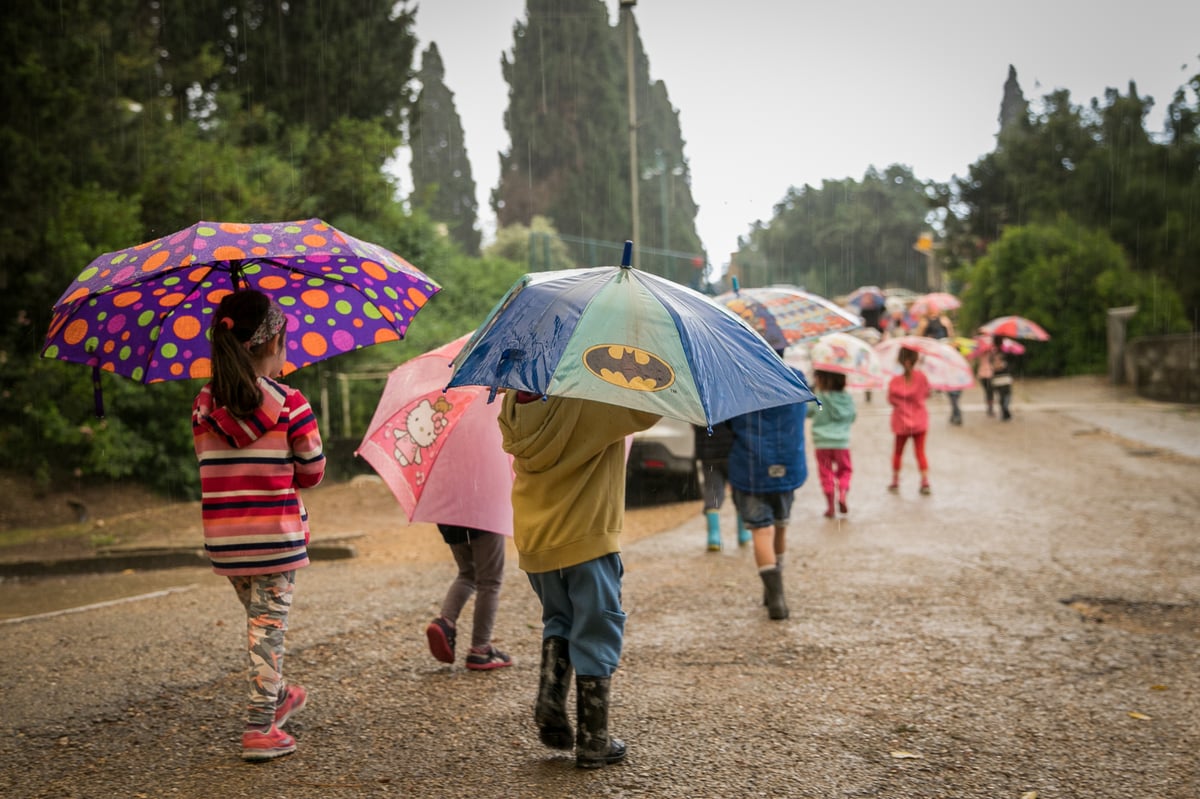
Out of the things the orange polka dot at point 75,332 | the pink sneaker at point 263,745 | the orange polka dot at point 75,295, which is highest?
the orange polka dot at point 75,295

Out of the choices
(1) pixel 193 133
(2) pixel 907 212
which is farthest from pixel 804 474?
(2) pixel 907 212

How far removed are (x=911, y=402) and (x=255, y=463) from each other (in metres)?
8.87

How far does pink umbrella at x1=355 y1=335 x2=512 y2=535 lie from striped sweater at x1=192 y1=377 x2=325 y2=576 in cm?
83

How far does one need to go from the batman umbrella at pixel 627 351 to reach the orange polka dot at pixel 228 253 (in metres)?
0.85

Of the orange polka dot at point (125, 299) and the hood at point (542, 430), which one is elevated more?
the orange polka dot at point (125, 299)

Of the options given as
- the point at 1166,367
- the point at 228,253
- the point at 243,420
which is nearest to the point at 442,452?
the point at 243,420

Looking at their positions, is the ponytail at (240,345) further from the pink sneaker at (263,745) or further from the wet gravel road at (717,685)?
the wet gravel road at (717,685)

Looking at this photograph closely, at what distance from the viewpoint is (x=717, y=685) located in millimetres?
5195

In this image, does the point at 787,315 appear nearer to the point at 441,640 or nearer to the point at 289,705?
the point at 441,640

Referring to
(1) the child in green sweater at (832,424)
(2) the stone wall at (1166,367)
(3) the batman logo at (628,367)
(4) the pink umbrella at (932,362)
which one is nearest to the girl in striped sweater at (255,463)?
(3) the batman logo at (628,367)

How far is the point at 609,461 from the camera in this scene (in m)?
4.09

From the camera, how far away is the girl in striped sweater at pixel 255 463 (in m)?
3.96

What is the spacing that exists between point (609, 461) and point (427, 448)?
120 cm

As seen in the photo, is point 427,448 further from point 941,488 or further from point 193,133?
point 193,133
